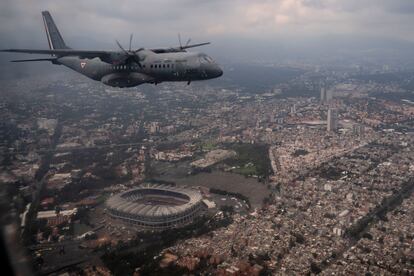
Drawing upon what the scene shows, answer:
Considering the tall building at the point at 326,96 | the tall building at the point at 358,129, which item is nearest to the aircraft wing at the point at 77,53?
the tall building at the point at 358,129

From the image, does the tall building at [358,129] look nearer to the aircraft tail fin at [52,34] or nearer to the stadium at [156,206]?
the stadium at [156,206]

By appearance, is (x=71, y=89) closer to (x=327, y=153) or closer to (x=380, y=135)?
(x=327, y=153)

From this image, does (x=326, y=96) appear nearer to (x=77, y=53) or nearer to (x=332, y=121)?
(x=332, y=121)

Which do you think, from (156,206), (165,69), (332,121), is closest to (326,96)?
(332,121)

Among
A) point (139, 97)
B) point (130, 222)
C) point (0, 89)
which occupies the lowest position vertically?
point (130, 222)

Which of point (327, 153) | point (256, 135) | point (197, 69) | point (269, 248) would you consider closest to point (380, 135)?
point (327, 153)

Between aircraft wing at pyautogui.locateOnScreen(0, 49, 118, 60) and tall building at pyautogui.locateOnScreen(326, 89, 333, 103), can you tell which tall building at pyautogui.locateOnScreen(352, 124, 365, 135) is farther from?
aircraft wing at pyautogui.locateOnScreen(0, 49, 118, 60)
